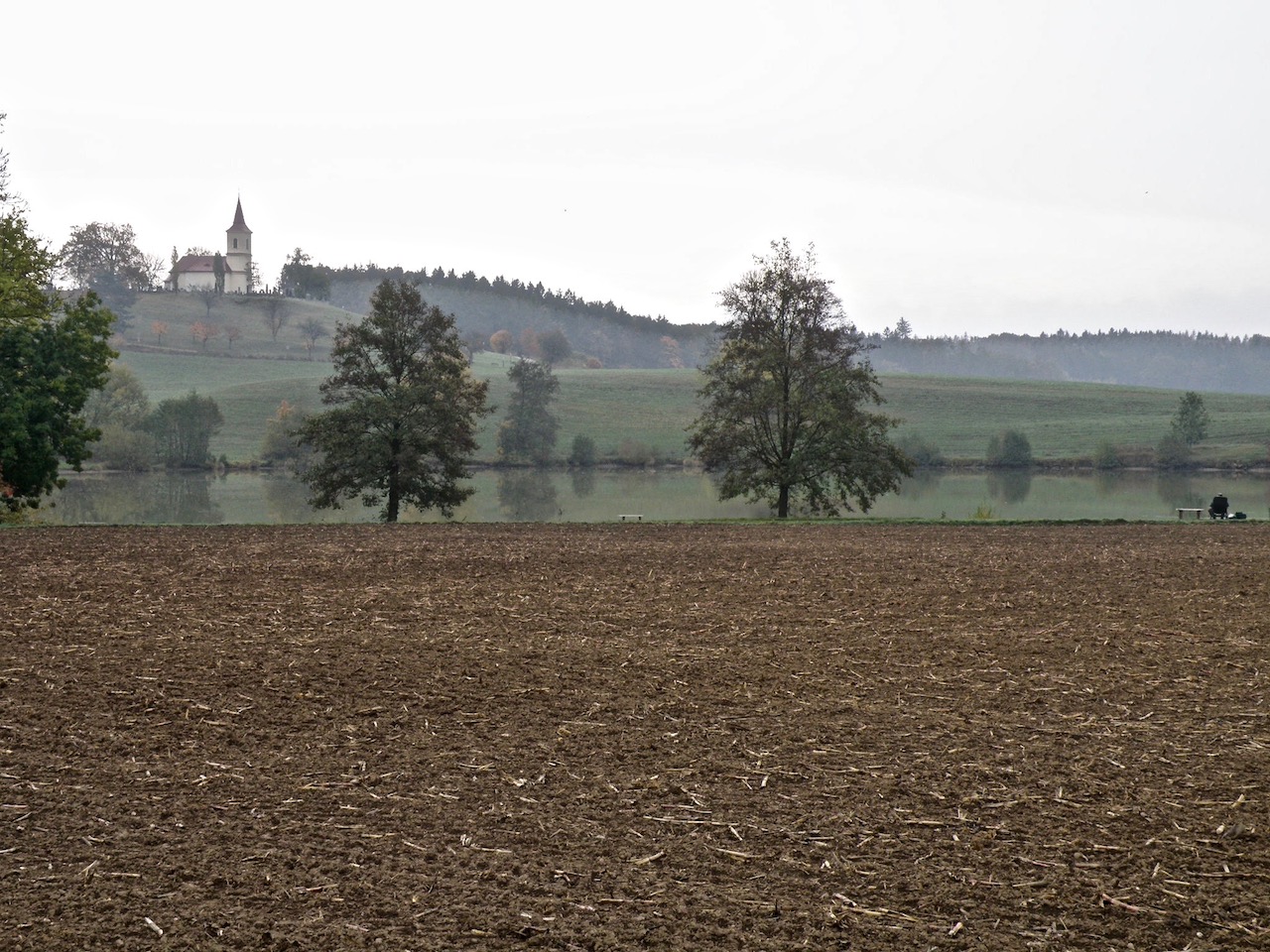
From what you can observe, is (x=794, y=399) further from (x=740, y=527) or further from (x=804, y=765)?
(x=804, y=765)

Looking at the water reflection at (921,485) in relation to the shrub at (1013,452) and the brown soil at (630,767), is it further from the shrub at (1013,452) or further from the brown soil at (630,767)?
the brown soil at (630,767)

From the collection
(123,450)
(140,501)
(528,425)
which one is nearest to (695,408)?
(528,425)

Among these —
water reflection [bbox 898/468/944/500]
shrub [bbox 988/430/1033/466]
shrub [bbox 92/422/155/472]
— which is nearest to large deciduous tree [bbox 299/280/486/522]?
water reflection [bbox 898/468/944/500]

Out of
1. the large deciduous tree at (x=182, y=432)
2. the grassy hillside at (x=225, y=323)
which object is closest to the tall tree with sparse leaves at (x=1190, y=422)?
the large deciduous tree at (x=182, y=432)

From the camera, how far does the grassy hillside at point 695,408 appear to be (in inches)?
4203

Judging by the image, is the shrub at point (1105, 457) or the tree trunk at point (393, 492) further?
the shrub at point (1105, 457)

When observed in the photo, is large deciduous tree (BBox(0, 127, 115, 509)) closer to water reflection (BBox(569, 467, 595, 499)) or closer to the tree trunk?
the tree trunk

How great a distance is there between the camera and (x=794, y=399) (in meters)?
38.8

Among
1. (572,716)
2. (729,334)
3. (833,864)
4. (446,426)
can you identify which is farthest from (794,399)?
(833,864)

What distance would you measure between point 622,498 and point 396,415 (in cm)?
2792

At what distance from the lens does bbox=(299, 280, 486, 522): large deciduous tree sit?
35.8 metres

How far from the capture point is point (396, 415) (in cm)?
3612

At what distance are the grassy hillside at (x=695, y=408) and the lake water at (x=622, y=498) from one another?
1541 centimetres

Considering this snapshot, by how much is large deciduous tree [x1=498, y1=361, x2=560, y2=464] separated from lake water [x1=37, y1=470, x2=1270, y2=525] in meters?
9.48
